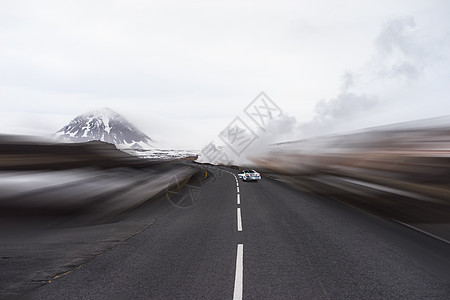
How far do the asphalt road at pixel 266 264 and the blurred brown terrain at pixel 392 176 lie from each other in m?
2.54

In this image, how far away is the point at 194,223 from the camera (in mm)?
8852

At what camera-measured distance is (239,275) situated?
14.9 feet

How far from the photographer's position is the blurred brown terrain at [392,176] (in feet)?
35.8

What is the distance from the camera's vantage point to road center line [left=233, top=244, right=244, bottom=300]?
12.7ft

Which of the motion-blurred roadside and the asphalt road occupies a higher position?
the motion-blurred roadside

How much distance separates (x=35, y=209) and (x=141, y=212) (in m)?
4.36

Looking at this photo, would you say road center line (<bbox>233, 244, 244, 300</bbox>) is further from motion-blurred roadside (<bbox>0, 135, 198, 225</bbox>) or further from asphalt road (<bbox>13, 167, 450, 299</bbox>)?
motion-blurred roadside (<bbox>0, 135, 198, 225</bbox>)

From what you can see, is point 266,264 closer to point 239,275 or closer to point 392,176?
point 239,275

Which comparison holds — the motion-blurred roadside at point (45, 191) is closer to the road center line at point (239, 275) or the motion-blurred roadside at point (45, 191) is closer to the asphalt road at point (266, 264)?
the asphalt road at point (266, 264)

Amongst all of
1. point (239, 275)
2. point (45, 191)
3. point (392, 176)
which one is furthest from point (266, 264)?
point (392, 176)

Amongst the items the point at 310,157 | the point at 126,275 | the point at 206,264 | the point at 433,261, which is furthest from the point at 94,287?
the point at 310,157

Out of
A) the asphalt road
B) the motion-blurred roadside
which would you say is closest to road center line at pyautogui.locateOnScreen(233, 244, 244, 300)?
the asphalt road

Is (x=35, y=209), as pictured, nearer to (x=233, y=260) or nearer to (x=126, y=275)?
(x=126, y=275)

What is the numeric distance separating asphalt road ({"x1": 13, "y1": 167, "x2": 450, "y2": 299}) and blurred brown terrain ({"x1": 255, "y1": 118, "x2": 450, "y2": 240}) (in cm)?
254
